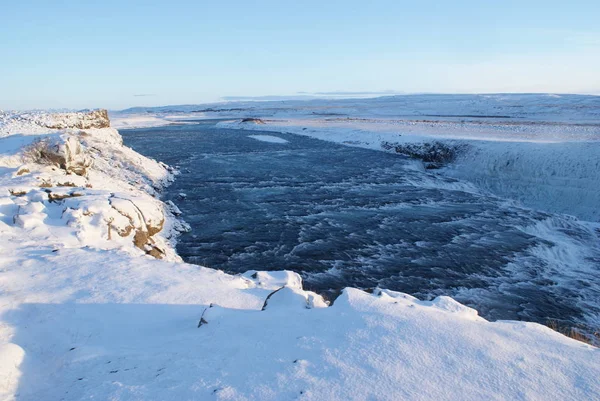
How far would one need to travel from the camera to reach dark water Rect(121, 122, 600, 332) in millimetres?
10930

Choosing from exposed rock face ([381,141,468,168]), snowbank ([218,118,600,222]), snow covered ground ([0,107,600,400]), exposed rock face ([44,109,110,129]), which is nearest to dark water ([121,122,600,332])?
snowbank ([218,118,600,222])

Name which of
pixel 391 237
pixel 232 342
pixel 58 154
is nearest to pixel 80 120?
pixel 58 154

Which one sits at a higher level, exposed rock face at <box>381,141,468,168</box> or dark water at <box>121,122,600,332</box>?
exposed rock face at <box>381,141,468,168</box>

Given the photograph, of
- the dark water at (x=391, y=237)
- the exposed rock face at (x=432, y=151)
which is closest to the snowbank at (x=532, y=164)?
the exposed rock face at (x=432, y=151)

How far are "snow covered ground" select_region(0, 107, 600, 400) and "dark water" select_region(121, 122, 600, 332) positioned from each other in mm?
3800

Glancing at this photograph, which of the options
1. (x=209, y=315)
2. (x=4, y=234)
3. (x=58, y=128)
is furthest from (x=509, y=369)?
(x=58, y=128)

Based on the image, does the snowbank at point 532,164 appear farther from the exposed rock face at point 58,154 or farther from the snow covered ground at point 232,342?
the exposed rock face at point 58,154

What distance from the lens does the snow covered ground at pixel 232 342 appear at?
4.10 meters

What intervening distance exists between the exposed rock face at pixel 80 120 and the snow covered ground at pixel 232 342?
19.6 metres

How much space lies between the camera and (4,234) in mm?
9078

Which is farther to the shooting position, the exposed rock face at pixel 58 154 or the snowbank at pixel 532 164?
the snowbank at pixel 532 164

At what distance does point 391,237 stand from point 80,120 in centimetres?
2463

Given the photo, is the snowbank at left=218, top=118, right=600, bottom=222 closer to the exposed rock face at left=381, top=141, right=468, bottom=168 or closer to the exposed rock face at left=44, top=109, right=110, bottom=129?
the exposed rock face at left=381, top=141, right=468, bottom=168

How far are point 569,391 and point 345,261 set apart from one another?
338 inches
